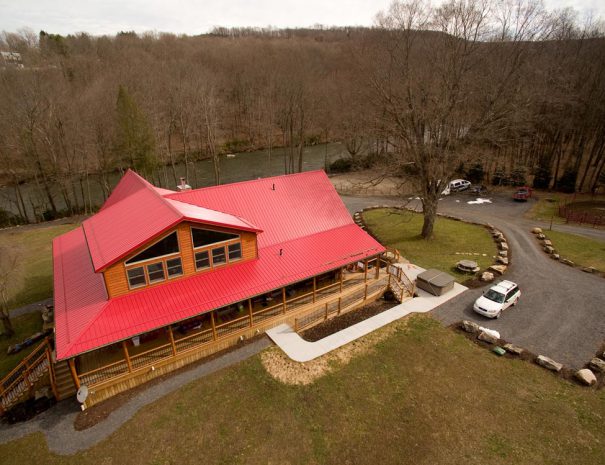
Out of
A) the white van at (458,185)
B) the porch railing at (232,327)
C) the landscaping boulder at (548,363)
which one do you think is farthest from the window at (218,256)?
the white van at (458,185)

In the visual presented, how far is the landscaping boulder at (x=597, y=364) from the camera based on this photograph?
17.6 metres

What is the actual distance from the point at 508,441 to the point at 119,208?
24.5 meters

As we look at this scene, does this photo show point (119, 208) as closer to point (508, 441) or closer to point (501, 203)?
point (508, 441)

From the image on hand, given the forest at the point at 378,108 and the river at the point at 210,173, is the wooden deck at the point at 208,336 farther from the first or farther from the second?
the river at the point at 210,173

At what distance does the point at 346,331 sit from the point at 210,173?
165ft

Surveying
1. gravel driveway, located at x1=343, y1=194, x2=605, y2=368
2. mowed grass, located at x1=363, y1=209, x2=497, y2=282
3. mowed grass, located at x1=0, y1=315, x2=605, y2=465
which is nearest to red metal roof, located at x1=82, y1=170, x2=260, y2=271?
mowed grass, located at x1=0, y1=315, x2=605, y2=465

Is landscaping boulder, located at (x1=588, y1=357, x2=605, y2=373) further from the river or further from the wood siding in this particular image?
the river

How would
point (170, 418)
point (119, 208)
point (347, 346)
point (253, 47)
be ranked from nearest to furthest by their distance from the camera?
point (170, 418) < point (347, 346) < point (119, 208) < point (253, 47)

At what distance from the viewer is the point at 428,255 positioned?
30422mm

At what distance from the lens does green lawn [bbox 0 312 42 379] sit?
1926cm

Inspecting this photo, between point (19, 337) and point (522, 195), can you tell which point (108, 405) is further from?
point (522, 195)

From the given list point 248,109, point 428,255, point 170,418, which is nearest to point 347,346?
point 170,418

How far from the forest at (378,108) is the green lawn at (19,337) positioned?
88.0 feet

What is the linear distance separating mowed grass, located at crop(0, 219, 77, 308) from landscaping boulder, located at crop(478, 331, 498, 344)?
28302mm
